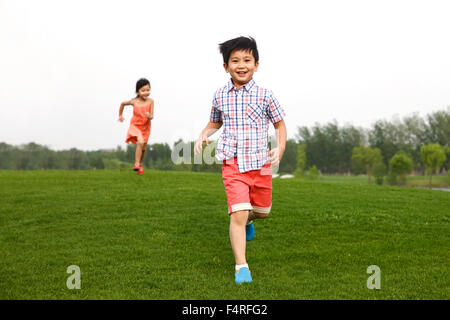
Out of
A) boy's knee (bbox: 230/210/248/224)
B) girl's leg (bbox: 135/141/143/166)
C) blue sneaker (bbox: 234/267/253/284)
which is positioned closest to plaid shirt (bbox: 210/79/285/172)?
boy's knee (bbox: 230/210/248/224)

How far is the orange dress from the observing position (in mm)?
11812

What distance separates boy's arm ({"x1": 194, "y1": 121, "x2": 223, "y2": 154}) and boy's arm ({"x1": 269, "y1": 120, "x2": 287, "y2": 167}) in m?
0.68

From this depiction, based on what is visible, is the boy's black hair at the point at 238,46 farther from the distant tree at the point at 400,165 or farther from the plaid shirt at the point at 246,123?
the distant tree at the point at 400,165

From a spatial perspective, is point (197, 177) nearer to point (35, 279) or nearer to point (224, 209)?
point (224, 209)

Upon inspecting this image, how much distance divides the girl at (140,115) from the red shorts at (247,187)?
7.26 meters

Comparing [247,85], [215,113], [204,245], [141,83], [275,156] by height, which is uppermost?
[141,83]

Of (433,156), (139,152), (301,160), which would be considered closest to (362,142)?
(301,160)

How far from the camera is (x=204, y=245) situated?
598 centimetres

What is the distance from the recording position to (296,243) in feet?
19.8

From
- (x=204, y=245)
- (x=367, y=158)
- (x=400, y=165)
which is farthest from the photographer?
(x=367, y=158)

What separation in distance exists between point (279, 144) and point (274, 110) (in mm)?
377

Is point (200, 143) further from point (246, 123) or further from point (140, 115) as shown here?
point (140, 115)

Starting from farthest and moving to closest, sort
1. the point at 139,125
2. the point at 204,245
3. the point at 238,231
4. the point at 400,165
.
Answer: the point at 400,165
the point at 139,125
the point at 204,245
the point at 238,231

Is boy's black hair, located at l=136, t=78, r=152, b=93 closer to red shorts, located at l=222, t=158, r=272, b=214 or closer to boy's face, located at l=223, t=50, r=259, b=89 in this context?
boy's face, located at l=223, t=50, r=259, b=89
